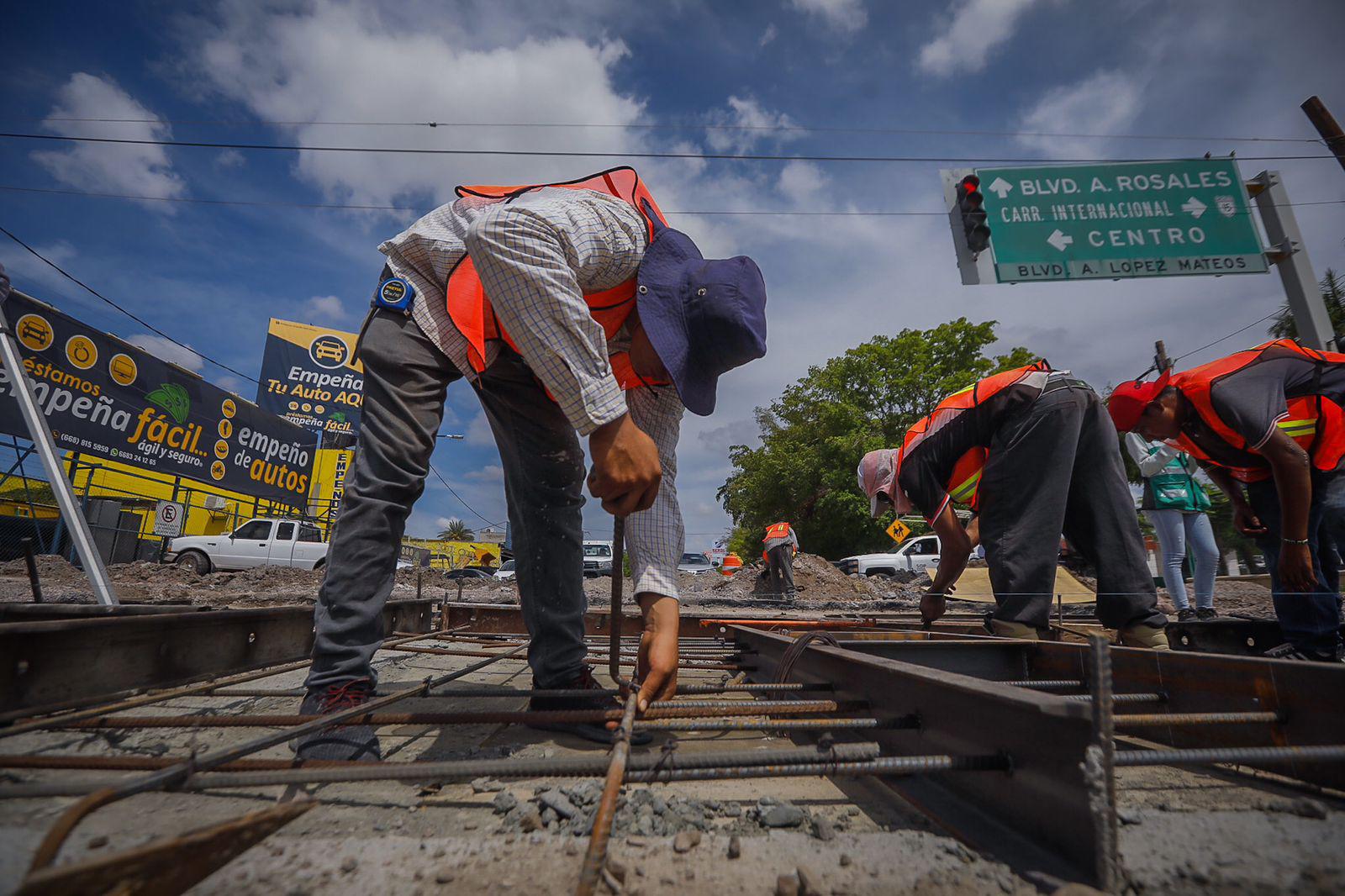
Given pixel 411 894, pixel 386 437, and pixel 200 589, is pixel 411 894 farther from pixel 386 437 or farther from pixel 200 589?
pixel 200 589

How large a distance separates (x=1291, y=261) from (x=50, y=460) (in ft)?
37.1

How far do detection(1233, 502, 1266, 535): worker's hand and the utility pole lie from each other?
8.00m

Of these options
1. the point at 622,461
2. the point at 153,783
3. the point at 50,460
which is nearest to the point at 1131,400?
the point at 622,461

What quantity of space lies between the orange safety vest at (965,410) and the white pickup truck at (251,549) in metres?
13.9

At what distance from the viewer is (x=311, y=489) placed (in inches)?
682

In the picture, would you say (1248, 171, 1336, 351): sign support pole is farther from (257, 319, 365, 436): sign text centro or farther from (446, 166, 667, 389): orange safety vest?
(257, 319, 365, 436): sign text centro

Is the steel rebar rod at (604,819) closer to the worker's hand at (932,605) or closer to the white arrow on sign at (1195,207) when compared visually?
the worker's hand at (932,605)

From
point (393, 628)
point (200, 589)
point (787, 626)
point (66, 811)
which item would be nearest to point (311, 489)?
point (200, 589)

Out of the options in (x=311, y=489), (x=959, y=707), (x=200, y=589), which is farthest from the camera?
(x=311, y=489)

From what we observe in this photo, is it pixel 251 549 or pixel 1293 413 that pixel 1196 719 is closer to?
pixel 1293 413

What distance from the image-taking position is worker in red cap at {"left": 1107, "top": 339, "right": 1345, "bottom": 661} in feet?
7.82

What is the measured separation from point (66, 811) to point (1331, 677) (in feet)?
6.27

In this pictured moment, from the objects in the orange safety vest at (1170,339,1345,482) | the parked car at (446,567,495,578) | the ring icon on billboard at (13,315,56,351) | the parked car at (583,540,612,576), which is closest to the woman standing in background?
the orange safety vest at (1170,339,1345,482)

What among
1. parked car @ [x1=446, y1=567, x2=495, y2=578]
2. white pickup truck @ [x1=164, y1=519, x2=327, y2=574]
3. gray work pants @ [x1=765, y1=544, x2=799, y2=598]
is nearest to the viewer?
gray work pants @ [x1=765, y1=544, x2=799, y2=598]
